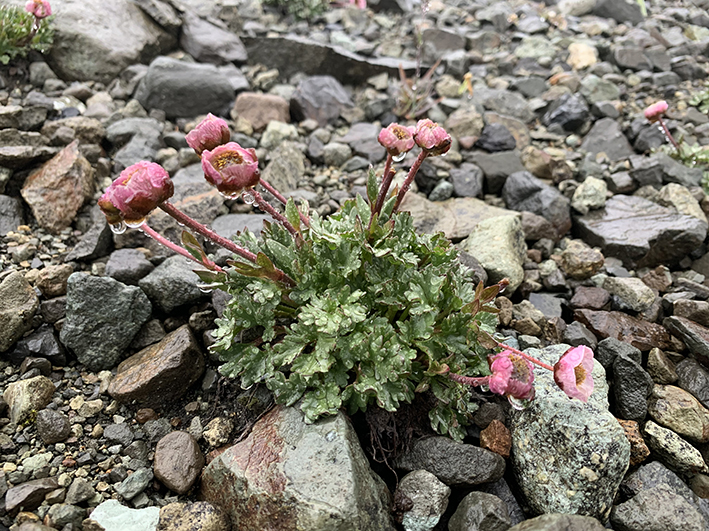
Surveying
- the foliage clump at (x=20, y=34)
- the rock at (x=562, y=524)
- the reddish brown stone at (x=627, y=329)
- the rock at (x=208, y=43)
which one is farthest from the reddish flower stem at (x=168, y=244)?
the rock at (x=208, y=43)

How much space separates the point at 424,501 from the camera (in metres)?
2.46

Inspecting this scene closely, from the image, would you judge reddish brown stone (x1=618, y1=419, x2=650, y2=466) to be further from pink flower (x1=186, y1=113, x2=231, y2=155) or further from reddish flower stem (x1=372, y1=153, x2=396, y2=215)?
pink flower (x1=186, y1=113, x2=231, y2=155)

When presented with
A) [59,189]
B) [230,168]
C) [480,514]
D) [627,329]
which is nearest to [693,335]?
[627,329]

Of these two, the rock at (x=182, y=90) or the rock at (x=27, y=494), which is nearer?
the rock at (x=27, y=494)

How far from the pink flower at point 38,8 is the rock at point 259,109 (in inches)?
73.8

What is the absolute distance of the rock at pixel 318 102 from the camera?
5.42 m

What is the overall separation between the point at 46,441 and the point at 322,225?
1.83 meters

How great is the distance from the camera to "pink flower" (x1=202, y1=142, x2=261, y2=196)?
2328mm

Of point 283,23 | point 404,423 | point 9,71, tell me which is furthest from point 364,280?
point 283,23

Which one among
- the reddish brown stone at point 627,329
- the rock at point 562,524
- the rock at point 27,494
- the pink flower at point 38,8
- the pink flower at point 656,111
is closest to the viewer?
the rock at point 562,524

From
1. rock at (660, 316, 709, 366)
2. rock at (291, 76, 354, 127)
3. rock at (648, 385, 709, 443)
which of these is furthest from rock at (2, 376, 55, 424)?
rock at (660, 316, 709, 366)

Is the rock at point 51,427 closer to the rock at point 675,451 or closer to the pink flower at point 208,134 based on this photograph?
the pink flower at point 208,134

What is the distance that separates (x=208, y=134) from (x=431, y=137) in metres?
1.13

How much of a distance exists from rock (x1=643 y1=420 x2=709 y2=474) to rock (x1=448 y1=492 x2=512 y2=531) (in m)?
0.95
